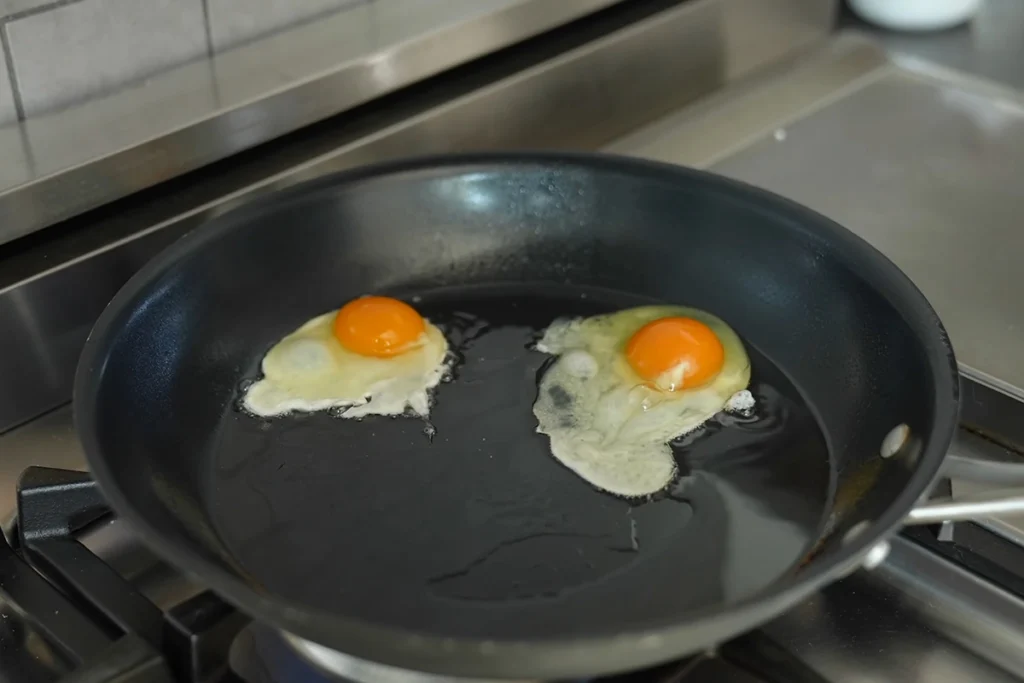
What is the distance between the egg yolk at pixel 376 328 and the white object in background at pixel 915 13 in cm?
99

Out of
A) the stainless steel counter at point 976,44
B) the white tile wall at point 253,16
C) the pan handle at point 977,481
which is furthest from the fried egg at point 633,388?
the stainless steel counter at point 976,44

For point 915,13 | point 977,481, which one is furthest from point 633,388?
point 915,13

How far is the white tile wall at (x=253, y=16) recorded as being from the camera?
3.78 feet

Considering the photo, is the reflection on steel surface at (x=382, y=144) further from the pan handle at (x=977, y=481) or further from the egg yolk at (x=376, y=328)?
the pan handle at (x=977, y=481)

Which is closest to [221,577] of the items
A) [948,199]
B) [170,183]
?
[170,183]

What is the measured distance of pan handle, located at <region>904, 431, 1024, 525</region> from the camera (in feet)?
2.47

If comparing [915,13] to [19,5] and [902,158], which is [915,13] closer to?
[902,158]

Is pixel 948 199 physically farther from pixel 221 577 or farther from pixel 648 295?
pixel 221 577

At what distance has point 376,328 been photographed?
3.44ft

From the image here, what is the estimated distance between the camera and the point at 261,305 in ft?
3.54

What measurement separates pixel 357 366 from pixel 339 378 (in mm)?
21

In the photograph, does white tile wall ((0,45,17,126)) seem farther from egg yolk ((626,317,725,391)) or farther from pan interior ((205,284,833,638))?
egg yolk ((626,317,725,391))

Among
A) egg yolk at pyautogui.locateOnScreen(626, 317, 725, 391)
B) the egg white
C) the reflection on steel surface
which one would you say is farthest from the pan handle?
the reflection on steel surface

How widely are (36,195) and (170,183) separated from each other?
0.16 m
